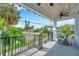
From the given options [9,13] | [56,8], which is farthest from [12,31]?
[56,8]

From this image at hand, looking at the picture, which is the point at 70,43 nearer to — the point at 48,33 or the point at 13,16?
the point at 48,33

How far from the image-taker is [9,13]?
21.0 ft

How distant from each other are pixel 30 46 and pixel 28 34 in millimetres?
560

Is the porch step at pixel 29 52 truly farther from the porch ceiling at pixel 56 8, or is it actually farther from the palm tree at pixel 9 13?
the porch ceiling at pixel 56 8

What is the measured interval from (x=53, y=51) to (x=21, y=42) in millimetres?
909

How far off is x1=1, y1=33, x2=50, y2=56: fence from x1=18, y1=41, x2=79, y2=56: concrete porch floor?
0.49 feet

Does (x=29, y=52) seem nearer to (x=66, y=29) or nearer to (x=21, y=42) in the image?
(x=21, y=42)

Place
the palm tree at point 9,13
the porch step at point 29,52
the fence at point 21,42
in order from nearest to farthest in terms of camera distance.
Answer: the palm tree at point 9,13 → the fence at point 21,42 → the porch step at point 29,52

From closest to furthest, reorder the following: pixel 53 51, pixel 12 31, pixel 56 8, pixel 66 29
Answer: pixel 12 31 < pixel 66 29 < pixel 53 51 < pixel 56 8

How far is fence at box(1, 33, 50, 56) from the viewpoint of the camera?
640 centimetres

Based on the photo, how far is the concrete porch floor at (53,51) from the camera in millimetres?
6408

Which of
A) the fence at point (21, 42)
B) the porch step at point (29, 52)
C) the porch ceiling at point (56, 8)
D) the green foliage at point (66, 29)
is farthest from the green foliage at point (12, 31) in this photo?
the green foliage at point (66, 29)

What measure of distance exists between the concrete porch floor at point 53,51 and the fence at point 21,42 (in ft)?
0.49

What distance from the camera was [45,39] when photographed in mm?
6945
